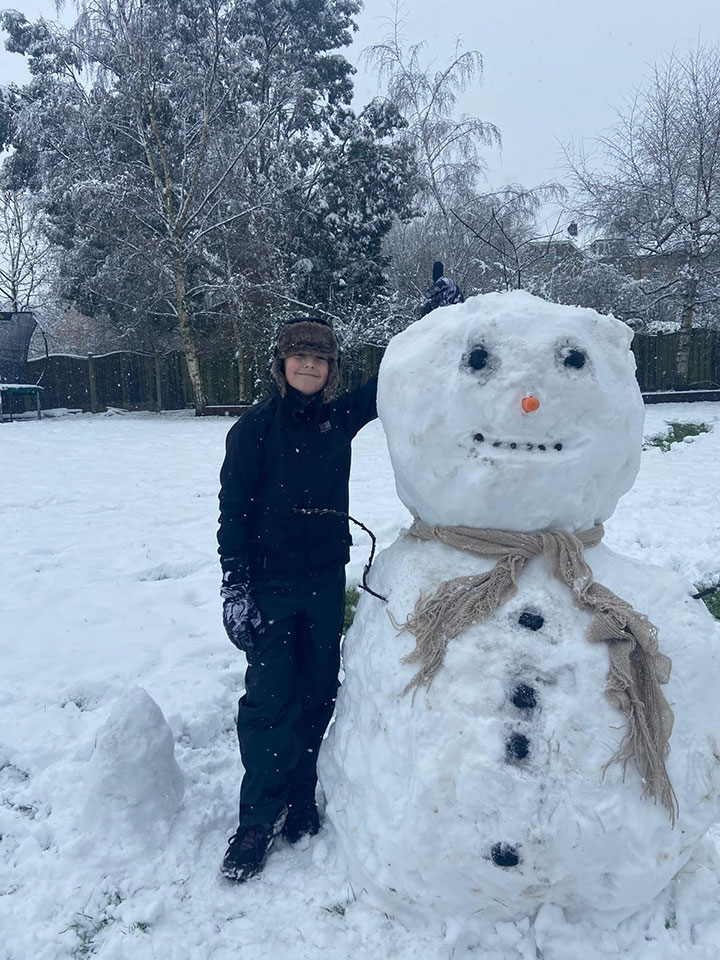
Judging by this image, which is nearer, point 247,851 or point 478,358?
point 478,358

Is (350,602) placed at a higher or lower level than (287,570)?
lower

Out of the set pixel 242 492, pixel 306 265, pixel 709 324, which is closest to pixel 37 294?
pixel 306 265

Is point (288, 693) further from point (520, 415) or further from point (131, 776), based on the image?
point (520, 415)

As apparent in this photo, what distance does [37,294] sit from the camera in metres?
29.5

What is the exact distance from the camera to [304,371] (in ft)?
8.16

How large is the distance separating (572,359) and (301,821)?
5.87 ft

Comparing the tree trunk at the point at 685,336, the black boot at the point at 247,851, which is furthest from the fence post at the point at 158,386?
Result: the black boot at the point at 247,851

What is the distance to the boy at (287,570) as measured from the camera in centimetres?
240

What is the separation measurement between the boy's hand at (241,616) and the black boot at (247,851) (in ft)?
1.92

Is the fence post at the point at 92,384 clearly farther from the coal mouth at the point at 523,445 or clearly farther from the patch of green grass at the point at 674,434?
the coal mouth at the point at 523,445

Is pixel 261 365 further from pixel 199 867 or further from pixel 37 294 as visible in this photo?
pixel 37 294

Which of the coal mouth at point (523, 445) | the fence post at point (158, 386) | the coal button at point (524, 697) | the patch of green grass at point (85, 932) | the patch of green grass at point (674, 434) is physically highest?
the fence post at point (158, 386)

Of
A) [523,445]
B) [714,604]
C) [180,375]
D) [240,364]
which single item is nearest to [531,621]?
[523,445]

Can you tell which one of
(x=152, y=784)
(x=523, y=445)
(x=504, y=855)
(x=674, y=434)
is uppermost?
(x=523, y=445)
